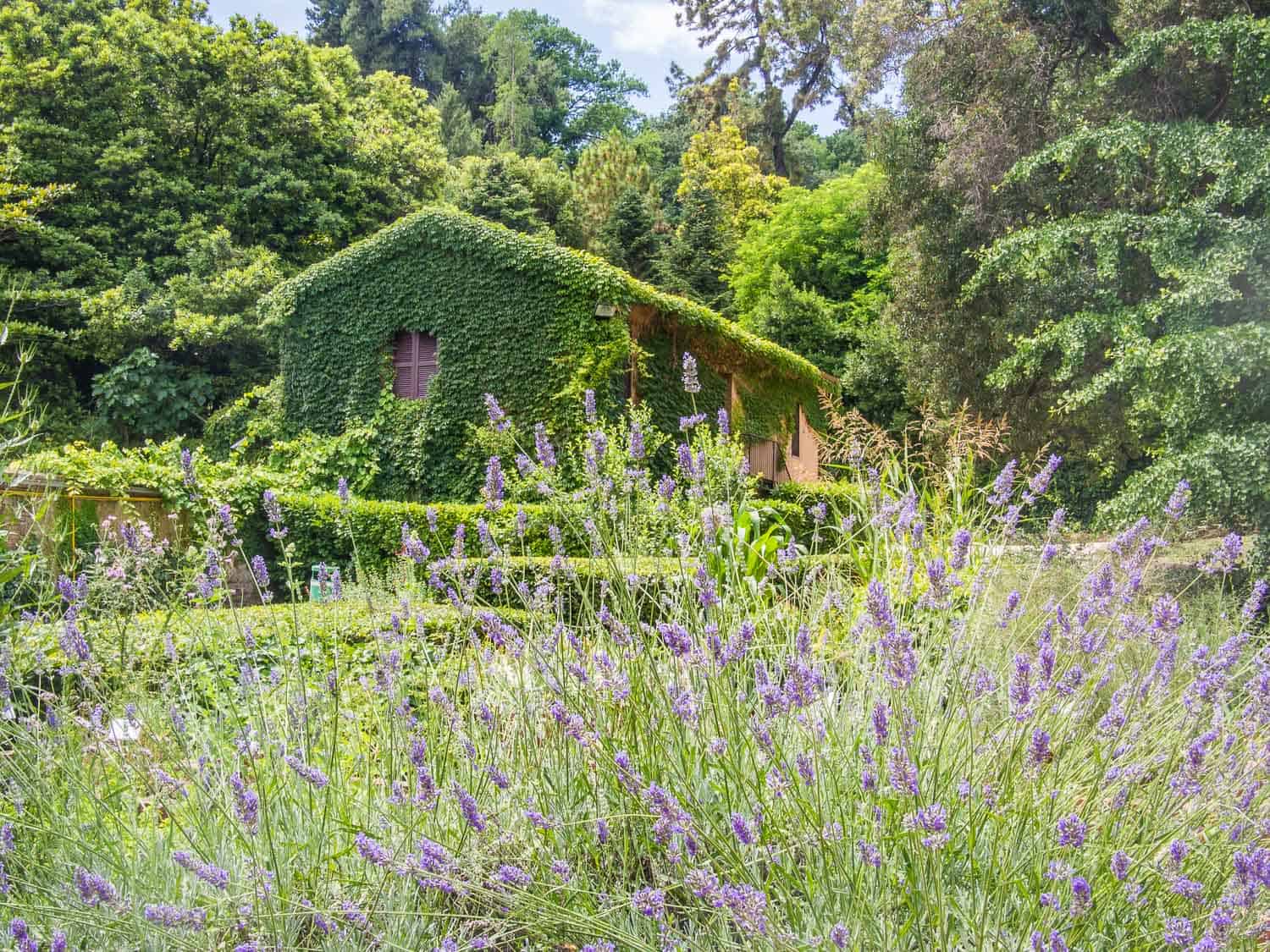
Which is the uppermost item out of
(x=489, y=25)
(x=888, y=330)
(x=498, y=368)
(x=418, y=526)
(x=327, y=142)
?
(x=489, y=25)

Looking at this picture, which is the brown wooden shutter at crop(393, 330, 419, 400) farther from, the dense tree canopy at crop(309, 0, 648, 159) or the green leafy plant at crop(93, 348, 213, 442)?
the dense tree canopy at crop(309, 0, 648, 159)

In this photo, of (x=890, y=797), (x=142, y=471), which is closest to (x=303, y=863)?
(x=890, y=797)

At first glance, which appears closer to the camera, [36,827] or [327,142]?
[36,827]

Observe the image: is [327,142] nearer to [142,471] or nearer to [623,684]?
[142,471]

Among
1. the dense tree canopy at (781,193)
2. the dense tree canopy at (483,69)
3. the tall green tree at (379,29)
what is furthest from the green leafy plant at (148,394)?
the tall green tree at (379,29)

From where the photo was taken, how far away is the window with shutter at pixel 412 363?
15.1 m

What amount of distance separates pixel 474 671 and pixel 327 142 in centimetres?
2526

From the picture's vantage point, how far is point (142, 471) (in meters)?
11.4

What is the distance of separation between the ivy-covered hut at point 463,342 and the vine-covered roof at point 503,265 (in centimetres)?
2

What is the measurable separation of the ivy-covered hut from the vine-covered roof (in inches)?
0.9

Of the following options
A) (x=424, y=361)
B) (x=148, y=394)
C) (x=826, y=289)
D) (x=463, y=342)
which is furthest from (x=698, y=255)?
(x=148, y=394)

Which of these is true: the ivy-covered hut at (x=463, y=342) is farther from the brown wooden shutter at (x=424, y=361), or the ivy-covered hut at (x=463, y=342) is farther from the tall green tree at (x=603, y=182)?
the tall green tree at (x=603, y=182)

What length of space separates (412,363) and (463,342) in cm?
120

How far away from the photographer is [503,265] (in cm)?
1437
